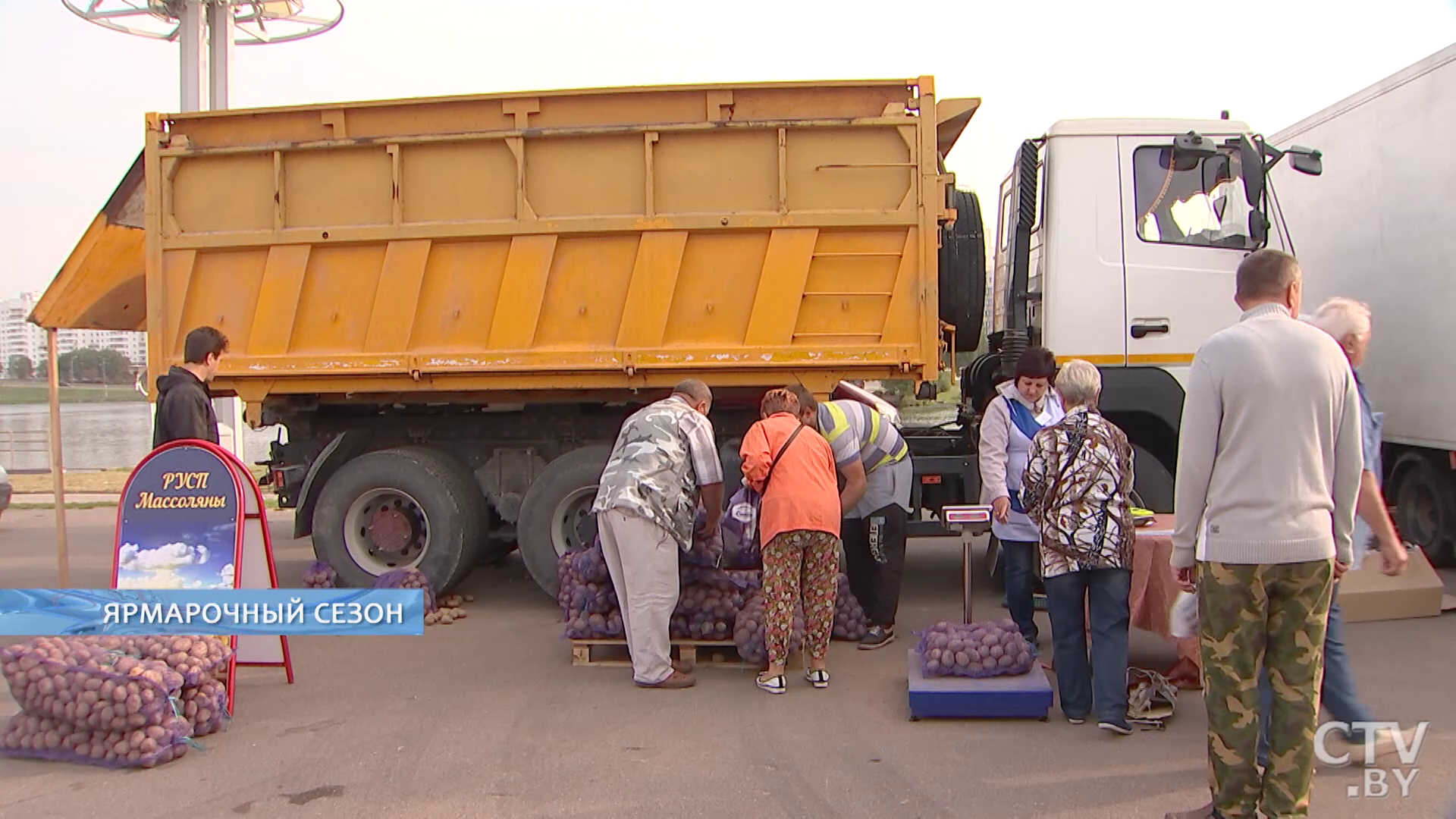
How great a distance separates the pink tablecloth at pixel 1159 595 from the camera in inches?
200

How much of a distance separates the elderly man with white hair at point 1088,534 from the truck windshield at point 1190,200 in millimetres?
2613

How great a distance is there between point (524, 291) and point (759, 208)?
A: 1554 millimetres

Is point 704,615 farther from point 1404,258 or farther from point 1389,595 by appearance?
point 1404,258

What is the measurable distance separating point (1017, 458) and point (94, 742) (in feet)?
14.4

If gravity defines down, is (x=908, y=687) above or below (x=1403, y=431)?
below

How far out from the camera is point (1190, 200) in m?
6.85

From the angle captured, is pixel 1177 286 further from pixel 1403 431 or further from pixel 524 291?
pixel 524 291

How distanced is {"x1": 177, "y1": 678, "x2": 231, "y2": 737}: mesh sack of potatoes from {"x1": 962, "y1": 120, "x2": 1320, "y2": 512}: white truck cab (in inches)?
196

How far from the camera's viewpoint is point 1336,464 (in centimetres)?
348

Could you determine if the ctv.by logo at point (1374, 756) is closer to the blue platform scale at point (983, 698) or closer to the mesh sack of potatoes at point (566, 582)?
the blue platform scale at point (983, 698)

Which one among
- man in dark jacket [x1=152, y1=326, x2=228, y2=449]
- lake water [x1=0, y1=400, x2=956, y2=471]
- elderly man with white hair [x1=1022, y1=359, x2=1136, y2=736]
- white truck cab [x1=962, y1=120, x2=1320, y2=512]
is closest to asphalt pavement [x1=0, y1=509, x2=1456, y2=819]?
elderly man with white hair [x1=1022, y1=359, x2=1136, y2=736]

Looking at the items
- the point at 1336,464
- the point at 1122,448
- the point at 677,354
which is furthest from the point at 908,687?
the point at 677,354

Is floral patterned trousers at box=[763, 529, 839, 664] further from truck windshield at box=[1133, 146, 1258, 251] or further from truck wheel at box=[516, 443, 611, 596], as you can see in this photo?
truck windshield at box=[1133, 146, 1258, 251]

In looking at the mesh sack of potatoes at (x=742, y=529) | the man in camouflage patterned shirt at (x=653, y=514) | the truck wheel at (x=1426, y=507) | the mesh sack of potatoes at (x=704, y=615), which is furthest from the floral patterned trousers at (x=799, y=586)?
the truck wheel at (x=1426, y=507)
